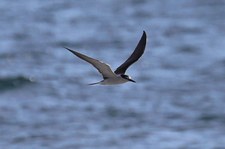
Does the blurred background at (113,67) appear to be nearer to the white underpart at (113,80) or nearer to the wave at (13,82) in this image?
the wave at (13,82)

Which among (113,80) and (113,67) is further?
(113,67)

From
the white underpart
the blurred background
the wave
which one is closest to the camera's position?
the white underpart

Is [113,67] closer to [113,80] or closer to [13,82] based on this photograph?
[13,82]

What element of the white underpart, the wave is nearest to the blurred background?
the wave

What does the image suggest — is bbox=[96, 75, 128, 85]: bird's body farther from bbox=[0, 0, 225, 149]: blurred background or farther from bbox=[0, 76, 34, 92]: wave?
bbox=[0, 76, 34, 92]: wave

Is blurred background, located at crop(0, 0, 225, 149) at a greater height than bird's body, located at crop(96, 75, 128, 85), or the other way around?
blurred background, located at crop(0, 0, 225, 149)

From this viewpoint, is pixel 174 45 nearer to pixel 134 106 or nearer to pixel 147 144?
pixel 134 106

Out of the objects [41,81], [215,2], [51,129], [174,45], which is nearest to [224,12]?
[215,2]

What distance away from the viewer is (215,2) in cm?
3019

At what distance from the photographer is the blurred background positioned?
68.9ft

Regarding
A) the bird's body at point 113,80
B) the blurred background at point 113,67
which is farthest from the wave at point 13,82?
the bird's body at point 113,80

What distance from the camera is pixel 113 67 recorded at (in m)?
21.8

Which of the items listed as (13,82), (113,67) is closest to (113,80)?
(113,67)

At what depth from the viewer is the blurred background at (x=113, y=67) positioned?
21.0m
